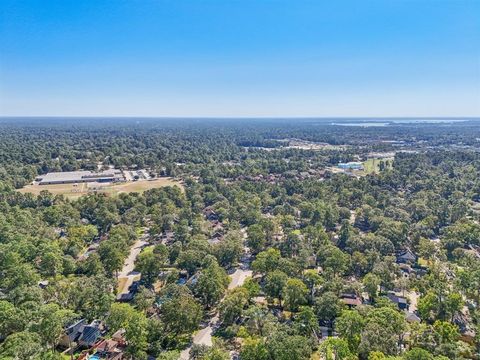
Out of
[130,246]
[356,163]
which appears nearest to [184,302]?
[130,246]

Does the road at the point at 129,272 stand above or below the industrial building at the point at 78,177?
below

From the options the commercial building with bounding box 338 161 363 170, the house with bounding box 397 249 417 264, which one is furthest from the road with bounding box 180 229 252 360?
the commercial building with bounding box 338 161 363 170

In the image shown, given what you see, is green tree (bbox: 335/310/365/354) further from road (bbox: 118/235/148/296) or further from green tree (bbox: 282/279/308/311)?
road (bbox: 118/235/148/296)

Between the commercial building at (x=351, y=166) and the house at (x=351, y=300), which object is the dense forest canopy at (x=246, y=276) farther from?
the commercial building at (x=351, y=166)

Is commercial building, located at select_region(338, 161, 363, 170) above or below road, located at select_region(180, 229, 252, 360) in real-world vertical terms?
above

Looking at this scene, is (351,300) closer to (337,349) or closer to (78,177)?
(337,349)

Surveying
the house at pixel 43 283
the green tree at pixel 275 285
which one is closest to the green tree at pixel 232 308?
the green tree at pixel 275 285
